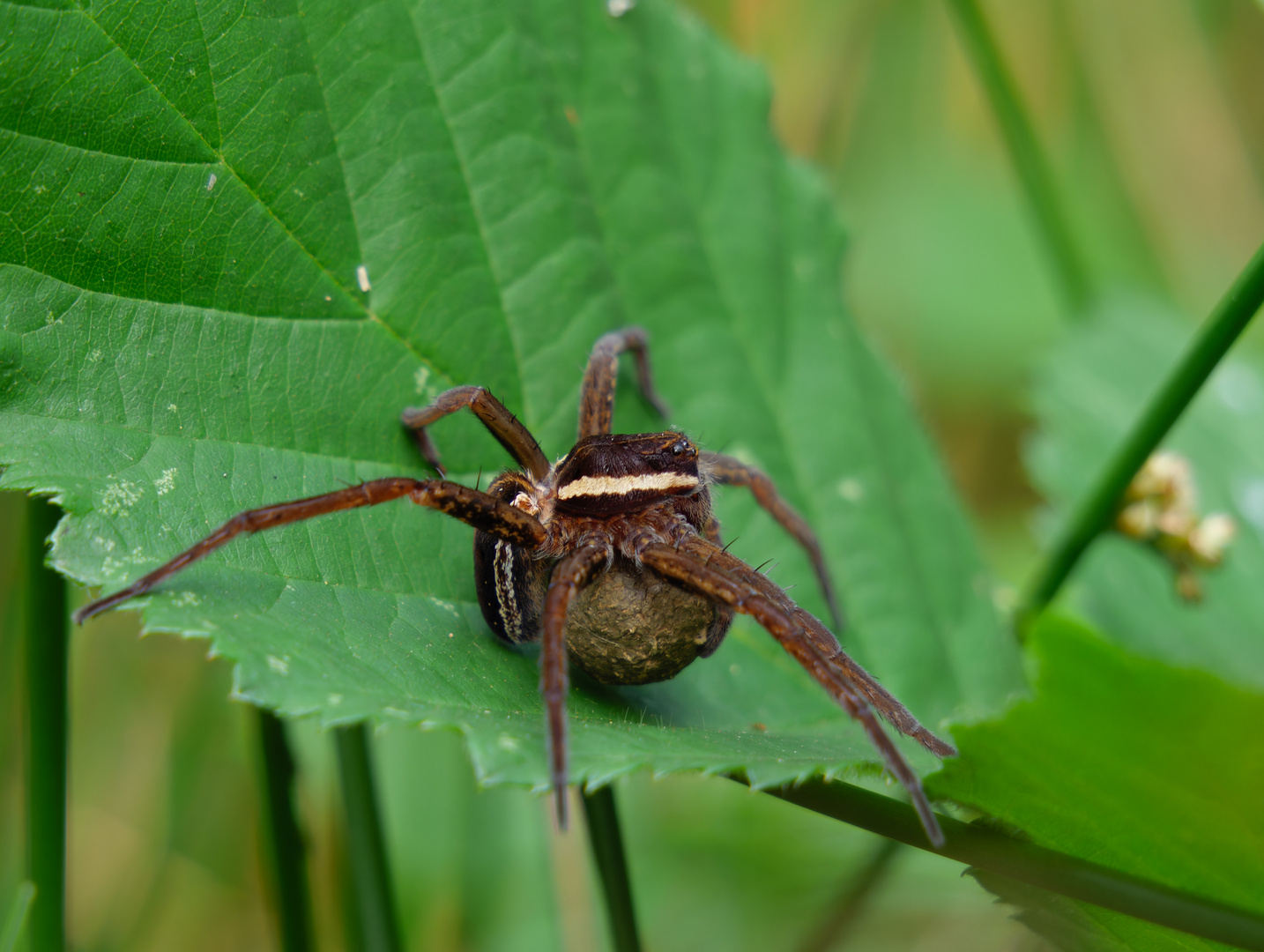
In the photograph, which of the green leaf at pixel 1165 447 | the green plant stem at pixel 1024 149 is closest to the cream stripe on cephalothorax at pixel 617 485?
the green leaf at pixel 1165 447

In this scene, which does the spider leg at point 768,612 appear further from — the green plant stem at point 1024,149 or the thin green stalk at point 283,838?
the green plant stem at point 1024,149

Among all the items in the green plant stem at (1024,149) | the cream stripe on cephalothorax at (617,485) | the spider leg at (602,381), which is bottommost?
the cream stripe on cephalothorax at (617,485)

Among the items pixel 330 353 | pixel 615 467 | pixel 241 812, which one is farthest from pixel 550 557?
pixel 241 812

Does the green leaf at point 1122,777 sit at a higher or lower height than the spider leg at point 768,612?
lower

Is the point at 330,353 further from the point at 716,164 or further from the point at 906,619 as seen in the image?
the point at 906,619

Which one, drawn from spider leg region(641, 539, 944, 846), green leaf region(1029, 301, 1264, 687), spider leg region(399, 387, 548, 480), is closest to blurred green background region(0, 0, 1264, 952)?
green leaf region(1029, 301, 1264, 687)

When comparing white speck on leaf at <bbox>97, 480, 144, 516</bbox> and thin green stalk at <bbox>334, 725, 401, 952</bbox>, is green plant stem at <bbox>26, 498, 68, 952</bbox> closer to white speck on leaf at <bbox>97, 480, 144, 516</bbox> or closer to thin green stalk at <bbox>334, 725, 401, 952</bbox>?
white speck on leaf at <bbox>97, 480, 144, 516</bbox>
